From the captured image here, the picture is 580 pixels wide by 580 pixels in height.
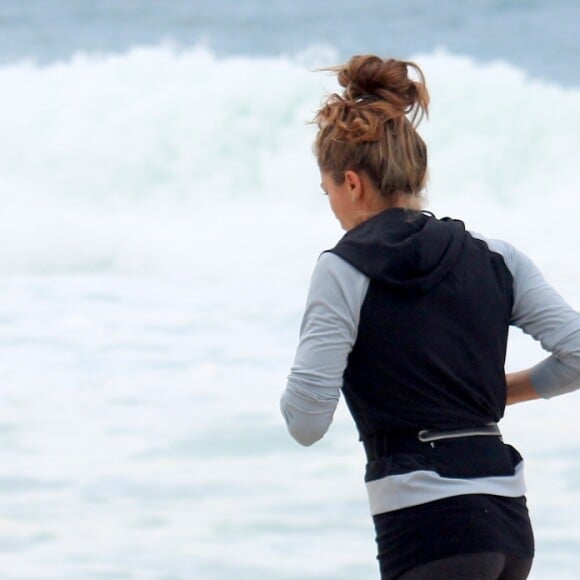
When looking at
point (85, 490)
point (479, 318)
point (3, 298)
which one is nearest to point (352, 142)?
point (479, 318)

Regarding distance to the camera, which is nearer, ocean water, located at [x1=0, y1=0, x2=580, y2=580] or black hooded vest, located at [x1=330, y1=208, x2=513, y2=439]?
black hooded vest, located at [x1=330, y1=208, x2=513, y2=439]

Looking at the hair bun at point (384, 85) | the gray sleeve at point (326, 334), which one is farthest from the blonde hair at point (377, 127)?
the gray sleeve at point (326, 334)

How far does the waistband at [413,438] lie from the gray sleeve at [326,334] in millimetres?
66

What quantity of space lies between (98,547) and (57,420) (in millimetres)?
1210

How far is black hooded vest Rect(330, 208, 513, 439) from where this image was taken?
1.31 meters

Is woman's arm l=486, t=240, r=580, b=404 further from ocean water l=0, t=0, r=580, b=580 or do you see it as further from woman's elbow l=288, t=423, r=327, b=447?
ocean water l=0, t=0, r=580, b=580

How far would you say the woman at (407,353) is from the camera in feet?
4.31

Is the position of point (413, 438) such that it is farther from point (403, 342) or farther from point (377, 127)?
point (377, 127)

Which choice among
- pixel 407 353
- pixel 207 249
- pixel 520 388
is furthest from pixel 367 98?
pixel 207 249

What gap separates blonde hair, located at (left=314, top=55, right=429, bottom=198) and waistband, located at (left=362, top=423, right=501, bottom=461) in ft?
0.79

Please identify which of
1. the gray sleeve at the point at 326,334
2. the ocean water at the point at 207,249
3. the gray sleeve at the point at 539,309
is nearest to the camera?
the gray sleeve at the point at 326,334

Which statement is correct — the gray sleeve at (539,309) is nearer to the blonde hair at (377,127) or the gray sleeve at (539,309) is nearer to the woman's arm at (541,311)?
the woman's arm at (541,311)

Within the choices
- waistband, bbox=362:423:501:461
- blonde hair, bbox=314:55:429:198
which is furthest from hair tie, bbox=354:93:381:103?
waistband, bbox=362:423:501:461

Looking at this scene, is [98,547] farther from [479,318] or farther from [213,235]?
[213,235]
